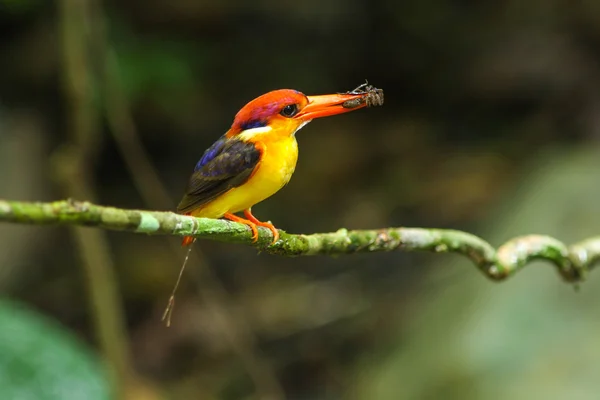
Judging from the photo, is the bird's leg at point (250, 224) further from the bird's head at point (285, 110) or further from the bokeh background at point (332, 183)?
the bokeh background at point (332, 183)

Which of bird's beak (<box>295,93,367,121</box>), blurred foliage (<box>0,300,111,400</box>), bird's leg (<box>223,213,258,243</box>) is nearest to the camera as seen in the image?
bird's beak (<box>295,93,367,121</box>)

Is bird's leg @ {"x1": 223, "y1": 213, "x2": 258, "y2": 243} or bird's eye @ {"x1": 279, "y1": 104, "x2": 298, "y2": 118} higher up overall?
bird's eye @ {"x1": 279, "y1": 104, "x2": 298, "y2": 118}

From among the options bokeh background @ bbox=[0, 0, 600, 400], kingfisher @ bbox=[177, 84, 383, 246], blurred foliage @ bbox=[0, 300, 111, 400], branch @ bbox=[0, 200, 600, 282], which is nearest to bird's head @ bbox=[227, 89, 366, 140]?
kingfisher @ bbox=[177, 84, 383, 246]

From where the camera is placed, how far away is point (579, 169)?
5160 mm

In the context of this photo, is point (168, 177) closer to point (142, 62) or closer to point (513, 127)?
point (142, 62)

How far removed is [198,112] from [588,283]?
3.53 m

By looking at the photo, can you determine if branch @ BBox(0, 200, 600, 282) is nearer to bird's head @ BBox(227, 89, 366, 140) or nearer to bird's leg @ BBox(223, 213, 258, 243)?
bird's leg @ BBox(223, 213, 258, 243)

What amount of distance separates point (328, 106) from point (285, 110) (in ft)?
0.24

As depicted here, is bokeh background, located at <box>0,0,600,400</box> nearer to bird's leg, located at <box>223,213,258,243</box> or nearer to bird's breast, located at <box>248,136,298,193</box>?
bird's leg, located at <box>223,213,258,243</box>

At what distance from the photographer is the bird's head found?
1235mm

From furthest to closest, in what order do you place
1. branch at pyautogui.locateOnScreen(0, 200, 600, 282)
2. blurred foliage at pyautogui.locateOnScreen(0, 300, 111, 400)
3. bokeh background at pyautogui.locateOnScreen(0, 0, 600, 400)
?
bokeh background at pyautogui.locateOnScreen(0, 0, 600, 400) → blurred foliage at pyautogui.locateOnScreen(0, 300, 111, 400) → branch at pyautogui.locateOnScreen(0, 200, 600, 282)

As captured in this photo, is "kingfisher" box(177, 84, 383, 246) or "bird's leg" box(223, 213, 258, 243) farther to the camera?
"bird's leg" box(223, 213, 258, 243)

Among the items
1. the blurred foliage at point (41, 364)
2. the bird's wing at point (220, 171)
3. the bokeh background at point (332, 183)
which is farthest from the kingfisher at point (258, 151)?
the bokeh background at point (332, 183)

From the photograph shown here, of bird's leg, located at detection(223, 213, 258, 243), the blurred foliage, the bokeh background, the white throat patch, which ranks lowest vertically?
bird's leg, located at detection(223, 213, 258, 243)
